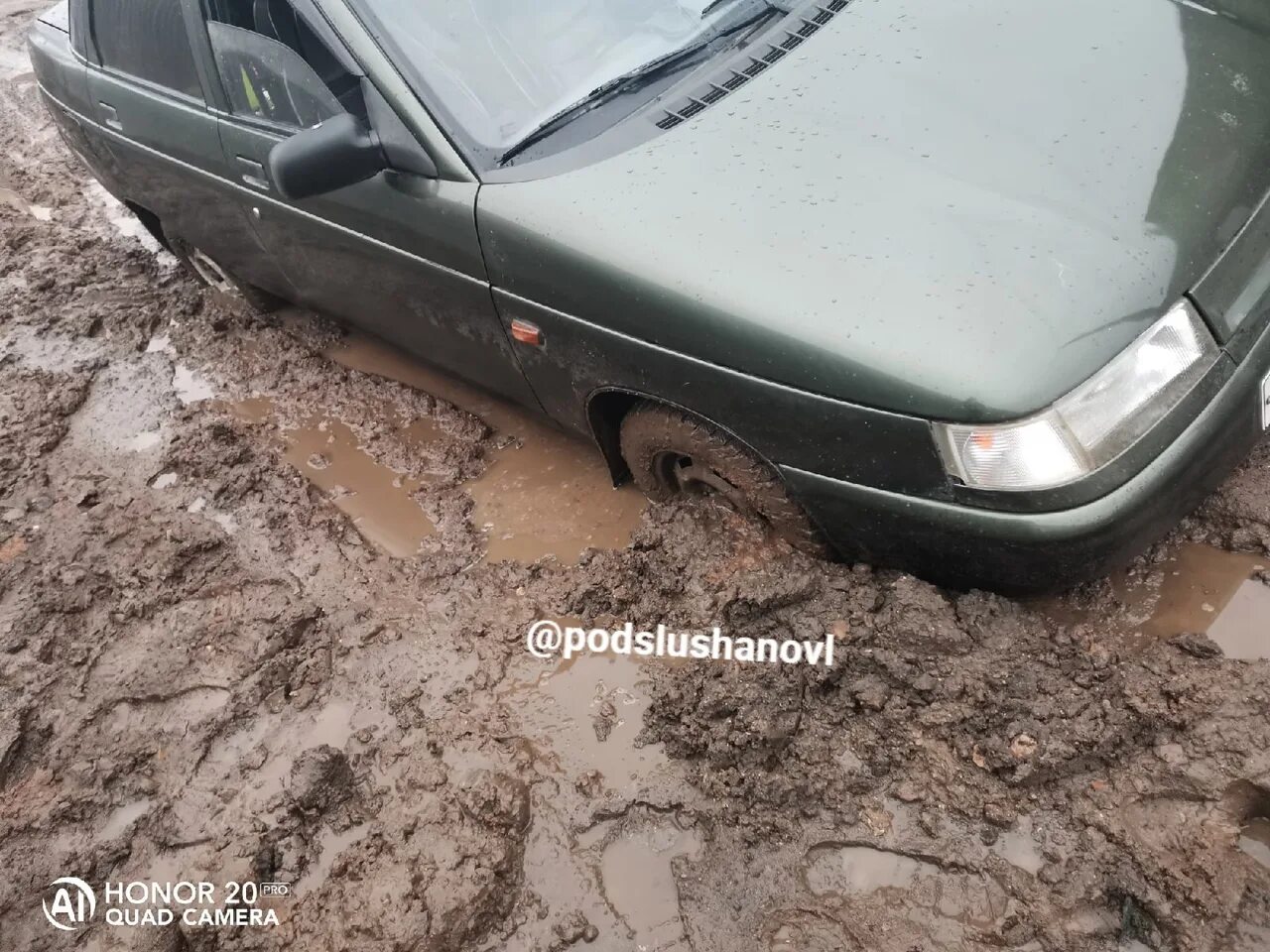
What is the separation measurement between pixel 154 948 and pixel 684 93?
2.56m

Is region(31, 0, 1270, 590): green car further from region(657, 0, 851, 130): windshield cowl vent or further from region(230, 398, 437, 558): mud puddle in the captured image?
region(230, 398, 437, 558): mud puddle

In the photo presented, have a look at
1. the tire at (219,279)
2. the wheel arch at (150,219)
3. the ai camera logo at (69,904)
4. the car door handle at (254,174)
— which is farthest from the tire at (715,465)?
the wheel arch at (150,219)

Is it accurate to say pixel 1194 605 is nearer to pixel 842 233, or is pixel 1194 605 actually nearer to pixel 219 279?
pixel 842 233

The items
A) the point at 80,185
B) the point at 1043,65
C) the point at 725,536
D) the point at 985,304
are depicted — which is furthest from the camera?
the point at 80,185

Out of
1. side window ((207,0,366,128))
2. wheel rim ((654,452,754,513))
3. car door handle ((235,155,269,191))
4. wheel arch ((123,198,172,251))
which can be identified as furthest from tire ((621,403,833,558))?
wheel arch ((123,198,172,251))

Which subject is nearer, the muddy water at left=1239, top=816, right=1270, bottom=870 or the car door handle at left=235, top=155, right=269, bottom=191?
the muddy water at left=1239, top=816, right=1270, bottom=870

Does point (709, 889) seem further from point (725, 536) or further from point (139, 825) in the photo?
point (139, 825)

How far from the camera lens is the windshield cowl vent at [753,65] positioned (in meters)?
2.29

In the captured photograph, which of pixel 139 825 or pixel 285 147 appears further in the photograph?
pixel 139 825

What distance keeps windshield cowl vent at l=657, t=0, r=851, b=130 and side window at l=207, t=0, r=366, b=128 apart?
88 centimetres

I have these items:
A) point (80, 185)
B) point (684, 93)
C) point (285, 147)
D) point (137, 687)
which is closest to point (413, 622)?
point (137, 687)

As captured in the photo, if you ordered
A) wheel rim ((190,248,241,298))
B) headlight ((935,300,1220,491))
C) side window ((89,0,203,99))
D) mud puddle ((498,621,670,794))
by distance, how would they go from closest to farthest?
headlight ((935,300,1220,491)) → mud puddle ((498,621,670,794)) → side window ((89,0,203,99)) → wheel rim ((190,248,241,298))

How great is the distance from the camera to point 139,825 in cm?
243

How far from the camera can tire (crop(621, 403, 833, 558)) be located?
7.43 feet
